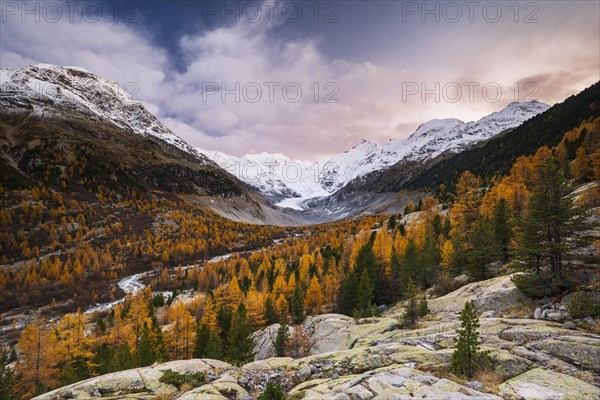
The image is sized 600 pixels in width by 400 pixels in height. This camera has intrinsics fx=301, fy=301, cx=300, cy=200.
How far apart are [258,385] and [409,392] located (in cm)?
933

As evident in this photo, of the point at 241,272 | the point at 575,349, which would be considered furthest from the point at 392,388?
the point at 241,272

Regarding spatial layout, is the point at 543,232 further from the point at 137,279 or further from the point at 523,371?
the point at 137,279

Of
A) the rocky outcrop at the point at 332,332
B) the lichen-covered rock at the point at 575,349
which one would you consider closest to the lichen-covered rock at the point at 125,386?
the rocky outcrop at the point at 332,332

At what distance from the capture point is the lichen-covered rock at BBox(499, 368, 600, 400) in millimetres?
11664

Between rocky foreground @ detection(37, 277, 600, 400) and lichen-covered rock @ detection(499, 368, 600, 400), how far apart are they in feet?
0.12

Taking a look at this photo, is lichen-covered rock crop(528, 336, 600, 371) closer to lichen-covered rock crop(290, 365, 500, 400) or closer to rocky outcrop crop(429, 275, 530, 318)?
lichen-covered rock crop(290, 365, 500, 400)

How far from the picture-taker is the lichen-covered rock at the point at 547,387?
459 inches

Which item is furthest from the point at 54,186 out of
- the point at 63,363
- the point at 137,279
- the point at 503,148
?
the point at 503,148

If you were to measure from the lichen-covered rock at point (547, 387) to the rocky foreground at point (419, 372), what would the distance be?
0.04m

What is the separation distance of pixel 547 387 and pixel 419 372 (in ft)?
16.4

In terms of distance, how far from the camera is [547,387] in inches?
488

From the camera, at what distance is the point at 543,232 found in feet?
85.9

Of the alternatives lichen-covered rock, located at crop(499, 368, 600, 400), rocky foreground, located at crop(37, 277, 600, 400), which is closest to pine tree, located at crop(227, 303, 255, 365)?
rocky foreground, located at crop(37, 277, 600, 400)

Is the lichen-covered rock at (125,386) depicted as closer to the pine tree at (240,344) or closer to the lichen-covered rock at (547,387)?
the lichen-covered rock at (547,387)
